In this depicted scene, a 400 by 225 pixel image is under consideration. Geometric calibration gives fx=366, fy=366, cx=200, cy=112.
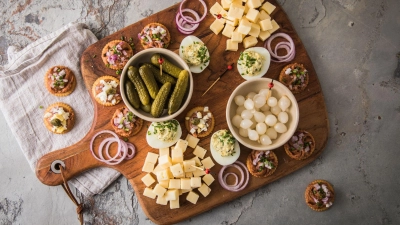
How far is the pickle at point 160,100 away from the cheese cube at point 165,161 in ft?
1.30

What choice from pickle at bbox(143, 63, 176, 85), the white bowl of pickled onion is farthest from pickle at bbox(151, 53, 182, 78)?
the white bowl of pickled onion

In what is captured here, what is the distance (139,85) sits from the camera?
297 cm

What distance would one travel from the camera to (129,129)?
3.16m

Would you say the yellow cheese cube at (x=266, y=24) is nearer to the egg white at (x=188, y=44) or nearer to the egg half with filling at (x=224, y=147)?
the egg white at (x=188, y=44)

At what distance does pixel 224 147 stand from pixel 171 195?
0.61 m

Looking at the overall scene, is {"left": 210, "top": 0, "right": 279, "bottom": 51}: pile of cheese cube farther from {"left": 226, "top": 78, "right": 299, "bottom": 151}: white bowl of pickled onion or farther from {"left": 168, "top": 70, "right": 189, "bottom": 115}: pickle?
{"left": 168, "top": 70, "right": 189, "bottom": 115}: pickle

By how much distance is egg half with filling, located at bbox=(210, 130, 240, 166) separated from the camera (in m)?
3.11

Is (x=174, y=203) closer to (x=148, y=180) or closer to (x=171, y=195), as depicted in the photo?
(x=171, y=195)

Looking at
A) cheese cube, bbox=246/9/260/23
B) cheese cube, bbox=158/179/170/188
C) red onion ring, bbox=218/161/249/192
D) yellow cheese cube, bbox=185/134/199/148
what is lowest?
red onion ring, bbox=218/161/249/192

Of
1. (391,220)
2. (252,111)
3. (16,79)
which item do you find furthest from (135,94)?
(391,220)

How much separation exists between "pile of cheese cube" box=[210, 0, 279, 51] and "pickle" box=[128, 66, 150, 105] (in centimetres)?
81

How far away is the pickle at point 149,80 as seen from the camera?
9.69 ft

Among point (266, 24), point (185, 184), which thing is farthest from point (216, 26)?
point (185, 184)

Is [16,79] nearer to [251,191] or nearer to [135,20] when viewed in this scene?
[135,20]
